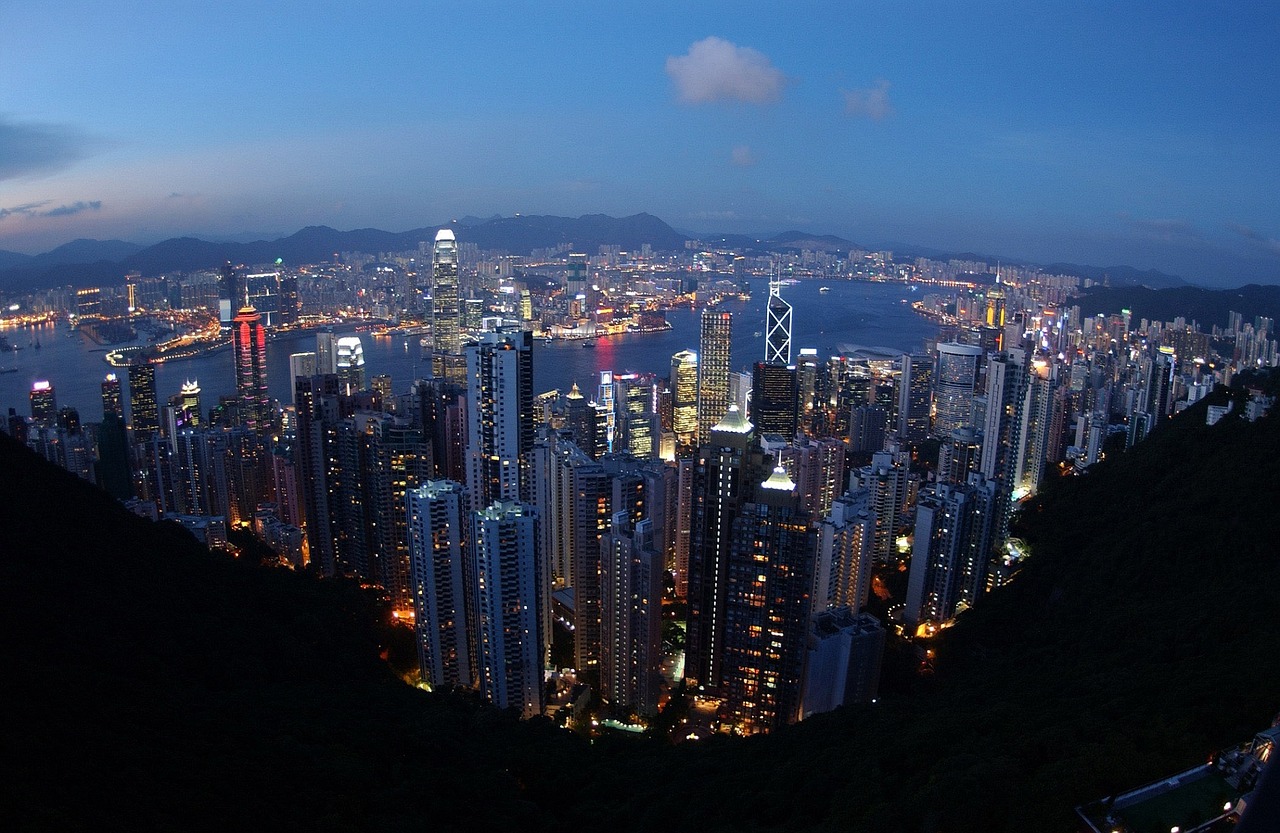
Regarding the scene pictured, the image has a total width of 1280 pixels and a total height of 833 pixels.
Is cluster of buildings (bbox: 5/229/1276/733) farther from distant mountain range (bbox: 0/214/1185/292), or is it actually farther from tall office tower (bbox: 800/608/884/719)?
distant mountain range (bbox: 0/214/1185/292)

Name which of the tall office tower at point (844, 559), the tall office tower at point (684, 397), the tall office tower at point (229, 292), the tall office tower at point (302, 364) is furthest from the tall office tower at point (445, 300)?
the tall office tower at point (844, 559)

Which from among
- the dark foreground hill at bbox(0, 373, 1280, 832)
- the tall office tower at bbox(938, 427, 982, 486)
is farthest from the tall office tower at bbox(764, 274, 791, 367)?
the dark foreground hill at bbox(0, 373, 1280, 832)

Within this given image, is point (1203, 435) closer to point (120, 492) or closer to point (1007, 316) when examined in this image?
point (120, 492)

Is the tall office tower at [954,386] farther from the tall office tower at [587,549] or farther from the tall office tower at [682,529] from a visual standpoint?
the tall office tower at [587,549]

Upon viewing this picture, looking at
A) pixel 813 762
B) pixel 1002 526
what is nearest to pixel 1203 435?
pixel 1002 526

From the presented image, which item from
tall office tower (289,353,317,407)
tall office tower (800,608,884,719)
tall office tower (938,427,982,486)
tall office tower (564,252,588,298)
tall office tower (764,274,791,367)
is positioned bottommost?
tall office tower (800,608,884,719)

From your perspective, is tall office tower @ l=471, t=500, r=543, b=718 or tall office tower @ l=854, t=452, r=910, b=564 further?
tall office tower @ l=854, t=452, r=910, b=564

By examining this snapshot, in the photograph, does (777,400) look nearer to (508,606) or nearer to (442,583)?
(442,583)

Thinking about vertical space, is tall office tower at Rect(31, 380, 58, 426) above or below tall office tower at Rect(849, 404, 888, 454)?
above
